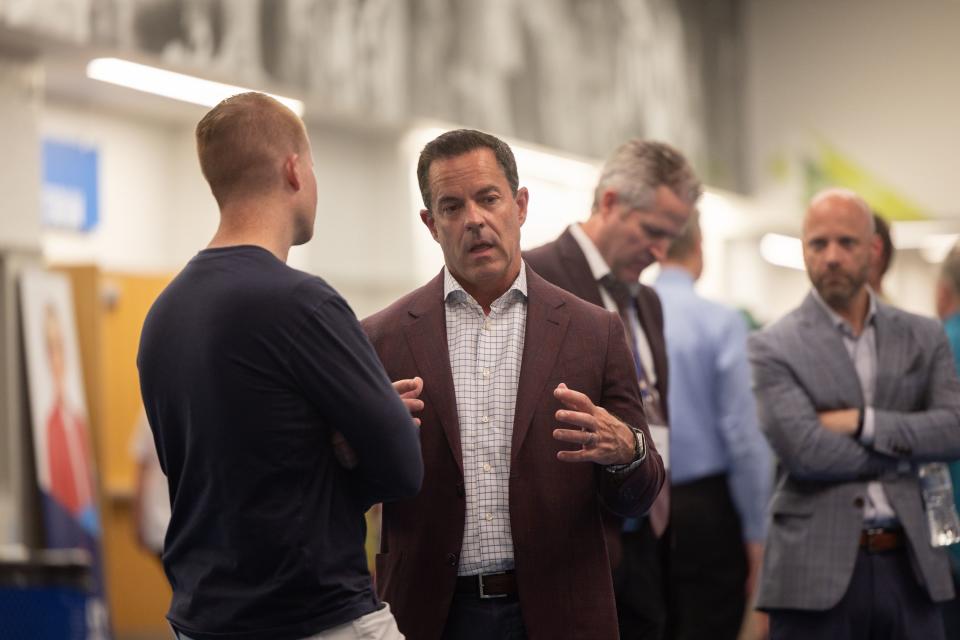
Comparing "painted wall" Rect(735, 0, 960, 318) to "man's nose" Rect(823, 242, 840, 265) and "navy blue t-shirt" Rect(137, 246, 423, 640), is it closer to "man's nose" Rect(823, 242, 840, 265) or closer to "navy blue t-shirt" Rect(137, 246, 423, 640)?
"man's nose" Rect(823, 242, 840, 265)

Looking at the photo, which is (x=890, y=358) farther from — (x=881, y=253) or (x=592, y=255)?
(x=881, y=253)

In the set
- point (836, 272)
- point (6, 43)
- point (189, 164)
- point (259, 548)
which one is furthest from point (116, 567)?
Result: point (259, 548)

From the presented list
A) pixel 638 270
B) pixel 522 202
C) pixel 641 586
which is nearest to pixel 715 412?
pixel 638 270

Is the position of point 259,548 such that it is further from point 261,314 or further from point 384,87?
point 384,87

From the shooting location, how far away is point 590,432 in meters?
2.45

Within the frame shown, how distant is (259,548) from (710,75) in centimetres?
1078

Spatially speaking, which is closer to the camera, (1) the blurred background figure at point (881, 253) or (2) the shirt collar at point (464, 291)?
(2) the shirt collar at point (464, 291)

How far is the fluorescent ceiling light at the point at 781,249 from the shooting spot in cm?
1294

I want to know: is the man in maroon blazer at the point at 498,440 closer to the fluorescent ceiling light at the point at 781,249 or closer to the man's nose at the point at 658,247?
the man's nose at the point at 658,247

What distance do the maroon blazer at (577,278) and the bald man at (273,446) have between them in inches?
53.9

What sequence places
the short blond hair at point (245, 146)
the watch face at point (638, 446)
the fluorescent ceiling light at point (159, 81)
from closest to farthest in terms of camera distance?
1. the short blond hair at point (245, 146)
2. the watch face at point (638, 446)
3. the fluorescent ceiling light at point (159, 81)

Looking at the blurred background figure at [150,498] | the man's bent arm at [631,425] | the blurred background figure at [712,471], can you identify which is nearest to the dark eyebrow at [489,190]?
the man's bent arm at [631,425]

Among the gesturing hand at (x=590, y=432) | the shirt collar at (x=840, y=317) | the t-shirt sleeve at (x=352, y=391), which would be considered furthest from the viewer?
the shirt collar at (x=840, y=317)

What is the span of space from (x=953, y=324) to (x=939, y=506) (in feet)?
3.98
